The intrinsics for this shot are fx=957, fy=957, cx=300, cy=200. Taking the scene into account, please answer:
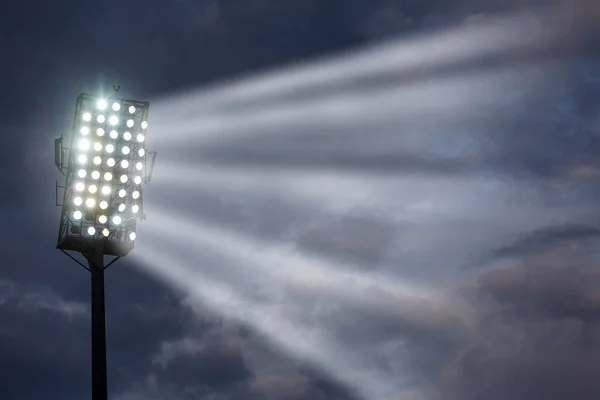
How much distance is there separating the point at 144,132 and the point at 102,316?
6870 mm

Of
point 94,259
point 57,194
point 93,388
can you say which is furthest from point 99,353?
point 57,194

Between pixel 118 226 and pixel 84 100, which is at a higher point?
pixel 84 100

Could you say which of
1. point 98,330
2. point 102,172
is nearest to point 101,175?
point 102,172

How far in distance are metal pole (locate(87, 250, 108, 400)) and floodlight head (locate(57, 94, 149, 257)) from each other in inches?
24.9

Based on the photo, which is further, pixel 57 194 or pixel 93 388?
pixel 57 194

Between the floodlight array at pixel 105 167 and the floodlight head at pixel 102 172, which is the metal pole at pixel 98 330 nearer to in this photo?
the floodlight head at pixel 102 172

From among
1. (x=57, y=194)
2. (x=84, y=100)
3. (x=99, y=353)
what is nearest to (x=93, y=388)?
(x=99, y=353)

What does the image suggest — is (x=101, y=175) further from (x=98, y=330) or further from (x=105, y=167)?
(x=98, y=330)

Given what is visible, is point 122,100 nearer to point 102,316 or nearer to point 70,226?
point 70,226

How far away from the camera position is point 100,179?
3466 centimetres

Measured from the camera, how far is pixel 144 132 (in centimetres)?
3525

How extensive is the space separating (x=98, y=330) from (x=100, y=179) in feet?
17.8

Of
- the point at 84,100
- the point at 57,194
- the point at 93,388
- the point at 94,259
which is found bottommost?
the point at 93,388

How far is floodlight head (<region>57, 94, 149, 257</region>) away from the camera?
34.5 m
